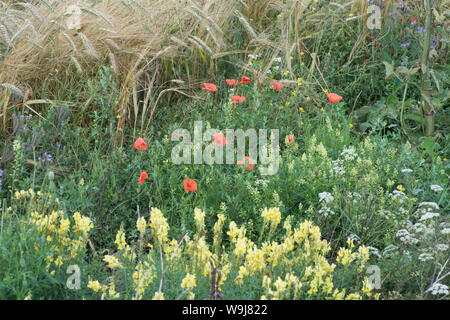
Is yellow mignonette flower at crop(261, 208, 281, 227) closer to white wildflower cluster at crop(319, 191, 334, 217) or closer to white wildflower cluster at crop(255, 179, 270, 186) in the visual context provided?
white wildflower cluster at crop(319, 191, 334, 217)

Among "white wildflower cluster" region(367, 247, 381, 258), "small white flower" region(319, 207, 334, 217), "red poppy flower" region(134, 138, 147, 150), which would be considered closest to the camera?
"white wildflower cluster" region(367, 247, 381, 258)

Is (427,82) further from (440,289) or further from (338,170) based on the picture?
(440,289)

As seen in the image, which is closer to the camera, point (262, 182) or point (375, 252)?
point (375, 252)

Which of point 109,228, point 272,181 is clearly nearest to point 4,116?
point 109,228

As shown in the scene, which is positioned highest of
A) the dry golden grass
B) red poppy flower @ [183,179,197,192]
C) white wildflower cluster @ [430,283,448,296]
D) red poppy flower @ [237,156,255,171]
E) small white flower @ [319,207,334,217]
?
the dry golden grass

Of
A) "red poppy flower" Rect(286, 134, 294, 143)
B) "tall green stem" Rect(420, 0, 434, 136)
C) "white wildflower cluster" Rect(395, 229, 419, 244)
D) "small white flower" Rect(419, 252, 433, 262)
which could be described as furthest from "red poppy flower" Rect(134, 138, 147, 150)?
"tall green stem" Rect(420, 0, 434, 136)

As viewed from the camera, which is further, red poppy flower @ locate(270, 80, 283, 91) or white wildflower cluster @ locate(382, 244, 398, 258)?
red poppy flower @ locate(270, 80, 283, 91)

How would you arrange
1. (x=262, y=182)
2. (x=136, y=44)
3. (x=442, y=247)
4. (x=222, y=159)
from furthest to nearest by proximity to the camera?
1. (x=136, y=44)
2. (x=222, y=159)
3. (x=262, y=182)
4. (x=442, y=247)

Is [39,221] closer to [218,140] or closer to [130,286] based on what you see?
[130,286]

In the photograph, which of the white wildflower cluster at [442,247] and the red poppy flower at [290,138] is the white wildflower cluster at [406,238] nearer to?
the white wildflower cluster at [442,247]

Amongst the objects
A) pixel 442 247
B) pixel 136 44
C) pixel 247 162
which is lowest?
pixel 442 247

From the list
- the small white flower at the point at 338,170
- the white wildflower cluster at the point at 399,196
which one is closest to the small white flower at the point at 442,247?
the white wildflower cluster at the point at 399,196

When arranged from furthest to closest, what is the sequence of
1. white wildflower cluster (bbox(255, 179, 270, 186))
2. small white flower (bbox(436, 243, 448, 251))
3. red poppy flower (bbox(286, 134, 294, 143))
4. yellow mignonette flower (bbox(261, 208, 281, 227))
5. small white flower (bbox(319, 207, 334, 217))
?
red poppy flower (bbox(286, 134, 294, 143)), white wildflower cluster (bbox(255, 179, 270, 186)), small white flower (bbox(319, 207, 334, 217)), small white flower (bbox(436, 243, 448, 251)), yellow mignonette flower (bbox(261, 208, 281, 227))

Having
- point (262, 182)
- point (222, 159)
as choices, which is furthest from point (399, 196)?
point (222, 159)
